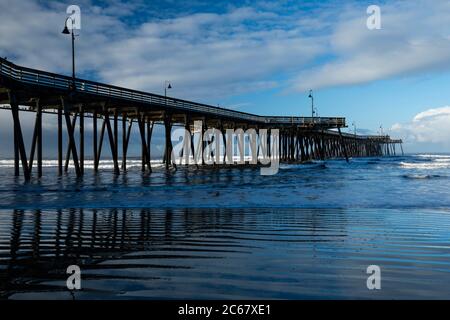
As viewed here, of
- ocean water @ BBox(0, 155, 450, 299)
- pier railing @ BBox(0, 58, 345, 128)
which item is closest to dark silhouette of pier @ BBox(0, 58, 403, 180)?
pier railing @ BBox(0, 58, 345, 128)

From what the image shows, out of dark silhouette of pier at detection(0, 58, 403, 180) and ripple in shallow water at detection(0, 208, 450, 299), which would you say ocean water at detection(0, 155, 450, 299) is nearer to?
ripple in shallow water at detection(0, 208, 450, 299)

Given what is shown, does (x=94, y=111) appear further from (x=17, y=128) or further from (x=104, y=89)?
(x=17, y=128)

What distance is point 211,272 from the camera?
409 cm

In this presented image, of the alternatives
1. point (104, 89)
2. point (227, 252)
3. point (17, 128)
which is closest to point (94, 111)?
point (104, 89)

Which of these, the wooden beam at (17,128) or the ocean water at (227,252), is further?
the wooden beam at (17,128)

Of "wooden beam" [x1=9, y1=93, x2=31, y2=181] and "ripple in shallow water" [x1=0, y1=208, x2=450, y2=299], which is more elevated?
"wooden beam" [x1=9, y1=93, x2=31, y2=181]

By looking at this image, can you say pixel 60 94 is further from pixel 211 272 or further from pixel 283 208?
pixel 211 272

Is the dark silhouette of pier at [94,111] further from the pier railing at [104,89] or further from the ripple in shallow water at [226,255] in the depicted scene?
the ripple in shallow water at [226,255]

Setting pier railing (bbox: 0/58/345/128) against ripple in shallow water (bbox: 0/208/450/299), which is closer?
ripple in shallow water (bbox: 0/208/450/299)

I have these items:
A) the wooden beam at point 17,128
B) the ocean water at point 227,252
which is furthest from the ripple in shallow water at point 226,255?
the wooden beam at point 17,128

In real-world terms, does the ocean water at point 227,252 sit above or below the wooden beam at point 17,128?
below

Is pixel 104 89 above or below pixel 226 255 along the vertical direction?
above

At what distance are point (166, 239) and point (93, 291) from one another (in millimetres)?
2649
